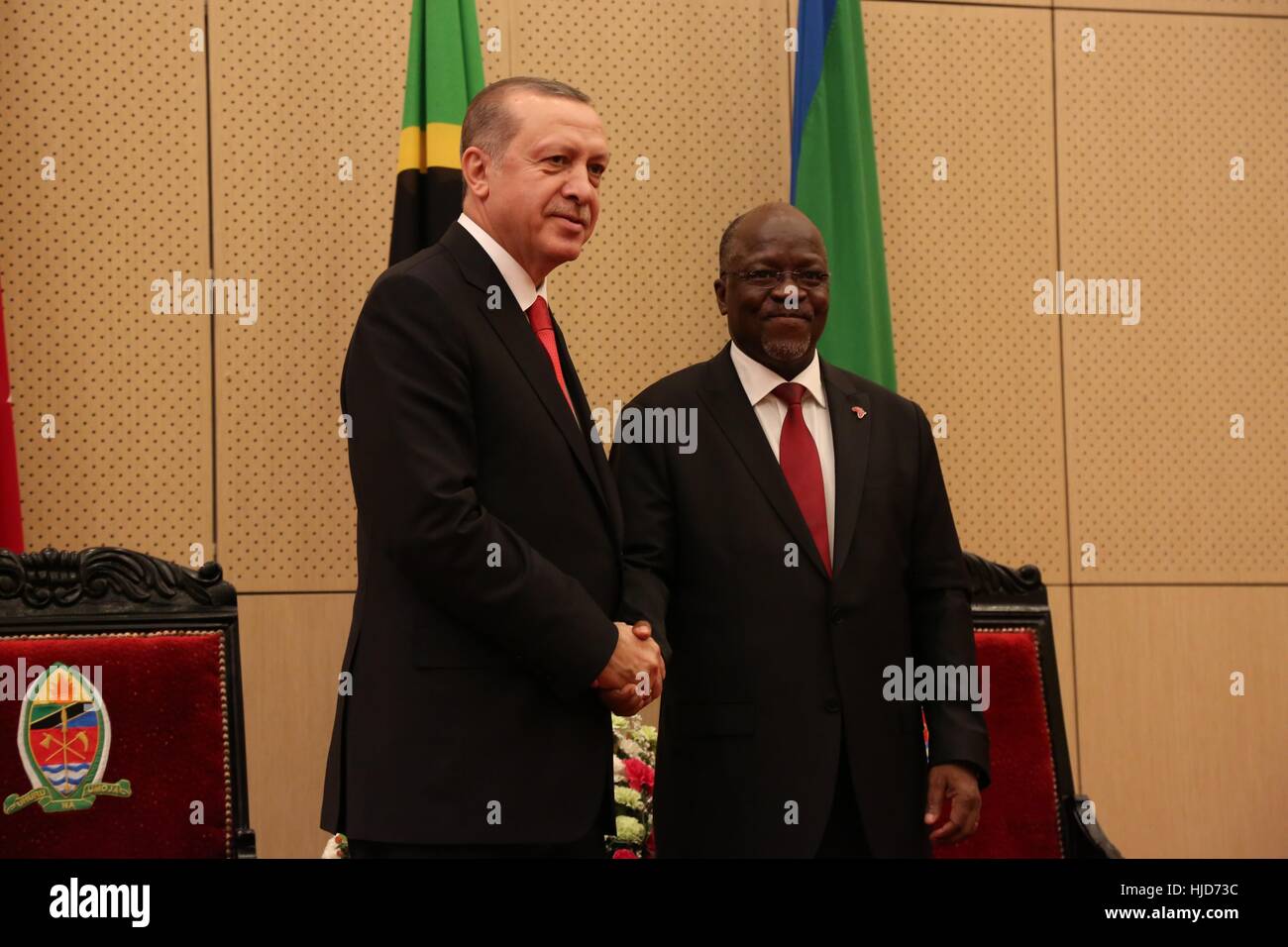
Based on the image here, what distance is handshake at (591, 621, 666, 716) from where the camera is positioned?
2.02 meters

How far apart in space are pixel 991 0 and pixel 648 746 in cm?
269

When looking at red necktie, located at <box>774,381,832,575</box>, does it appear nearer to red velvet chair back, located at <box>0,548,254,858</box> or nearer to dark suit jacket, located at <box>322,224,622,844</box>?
dark suit jacket, located at <box>322,224,622,844</box>

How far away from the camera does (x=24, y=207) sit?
3771 mm

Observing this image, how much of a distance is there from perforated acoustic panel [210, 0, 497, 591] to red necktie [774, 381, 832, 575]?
1.74m

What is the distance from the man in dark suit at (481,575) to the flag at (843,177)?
1748 millimetres

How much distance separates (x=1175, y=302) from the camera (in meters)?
4.41

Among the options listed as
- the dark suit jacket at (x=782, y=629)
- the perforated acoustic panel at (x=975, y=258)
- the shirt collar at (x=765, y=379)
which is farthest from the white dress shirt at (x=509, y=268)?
the perforated acoustic panel at (x=975, y=258)

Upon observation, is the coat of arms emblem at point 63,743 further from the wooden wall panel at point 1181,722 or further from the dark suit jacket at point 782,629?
the wooden wall panel at point 1181,722

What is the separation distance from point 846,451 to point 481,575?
856mm

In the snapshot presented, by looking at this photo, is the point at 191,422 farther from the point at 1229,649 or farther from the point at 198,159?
the point at 1229,649

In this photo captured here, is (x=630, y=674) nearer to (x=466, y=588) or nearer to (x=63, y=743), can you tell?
(x=466, y=588)

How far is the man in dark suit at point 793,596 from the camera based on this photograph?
2.36 meters
